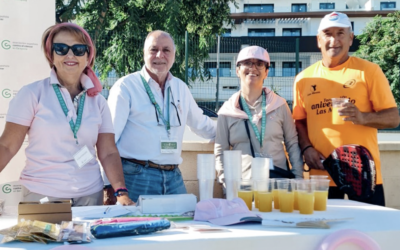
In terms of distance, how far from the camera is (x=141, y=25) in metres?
9.73

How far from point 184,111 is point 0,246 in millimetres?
1899

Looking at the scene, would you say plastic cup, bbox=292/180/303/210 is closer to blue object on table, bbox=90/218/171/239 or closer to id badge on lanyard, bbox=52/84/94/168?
blue object on table, bbox=90/218/171/239

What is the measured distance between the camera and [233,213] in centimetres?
183

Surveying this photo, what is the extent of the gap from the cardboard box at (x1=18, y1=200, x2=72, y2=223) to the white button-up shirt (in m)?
1.23

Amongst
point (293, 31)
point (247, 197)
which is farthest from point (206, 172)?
point (293, 31)

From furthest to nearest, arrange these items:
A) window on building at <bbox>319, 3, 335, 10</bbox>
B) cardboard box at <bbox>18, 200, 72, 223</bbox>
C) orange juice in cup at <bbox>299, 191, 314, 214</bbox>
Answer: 1. window on building at <bbox>319, 3, 335, 10</bbox>
2. orange juice in cup at <bbox>299, 191, 314, 214</bbox>
3. cardboard box at <bbox>18, 200, 72, 223</bbox>

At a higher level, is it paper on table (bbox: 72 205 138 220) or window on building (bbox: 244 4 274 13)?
window on building (bbox: 244 4 274 13)

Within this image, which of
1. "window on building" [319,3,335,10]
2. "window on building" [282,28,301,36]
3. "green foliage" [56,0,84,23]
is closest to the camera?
"green foliage" [56,0,84,23]

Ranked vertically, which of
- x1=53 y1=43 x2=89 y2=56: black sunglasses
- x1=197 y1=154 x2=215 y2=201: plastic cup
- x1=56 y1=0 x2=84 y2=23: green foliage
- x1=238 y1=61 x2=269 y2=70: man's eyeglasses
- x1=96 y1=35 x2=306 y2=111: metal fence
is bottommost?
x1=197 y1=154 x2=215 y2=201: plastic cup

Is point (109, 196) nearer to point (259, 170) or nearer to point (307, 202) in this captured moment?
point (259, 170)

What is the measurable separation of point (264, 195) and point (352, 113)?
105 centimetres

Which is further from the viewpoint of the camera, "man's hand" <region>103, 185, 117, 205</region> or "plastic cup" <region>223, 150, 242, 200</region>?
"man's hand" <region>103, 185, 117, 205</region>

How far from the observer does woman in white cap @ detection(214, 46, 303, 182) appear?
2.98 metres

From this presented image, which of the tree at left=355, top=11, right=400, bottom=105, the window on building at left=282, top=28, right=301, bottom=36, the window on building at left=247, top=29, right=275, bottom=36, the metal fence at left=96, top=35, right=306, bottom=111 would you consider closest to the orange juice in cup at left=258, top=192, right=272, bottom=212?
the metal fence at left=96, top=35, right=306, bottom=111
